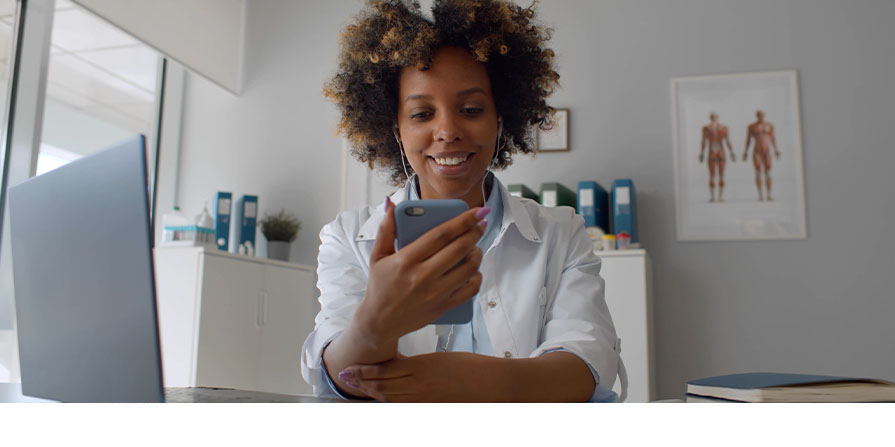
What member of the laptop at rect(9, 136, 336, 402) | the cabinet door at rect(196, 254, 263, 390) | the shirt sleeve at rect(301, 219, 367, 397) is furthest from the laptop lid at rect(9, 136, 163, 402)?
the cabinet door at rect(196, 254, 263, 390)

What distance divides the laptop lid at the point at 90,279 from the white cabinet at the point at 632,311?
245 centimetres

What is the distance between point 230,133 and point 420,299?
3.72 metres

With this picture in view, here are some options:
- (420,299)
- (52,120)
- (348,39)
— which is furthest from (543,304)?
(52,120)

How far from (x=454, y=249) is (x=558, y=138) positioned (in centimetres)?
302

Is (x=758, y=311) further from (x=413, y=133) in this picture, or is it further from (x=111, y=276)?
(x=111, y=276)

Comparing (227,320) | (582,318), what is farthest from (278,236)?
(582,318)

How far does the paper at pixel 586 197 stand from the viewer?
3135 millimetres

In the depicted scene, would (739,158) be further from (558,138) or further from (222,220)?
(222,220)

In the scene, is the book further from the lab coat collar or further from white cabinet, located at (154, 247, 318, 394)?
white cabinet, located at (154, 247, 318, 394)

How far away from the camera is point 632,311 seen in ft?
9.43

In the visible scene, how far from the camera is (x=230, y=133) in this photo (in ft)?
13.3

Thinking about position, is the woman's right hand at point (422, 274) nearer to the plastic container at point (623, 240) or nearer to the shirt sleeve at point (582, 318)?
the shirt sleeve at point (582, 318)

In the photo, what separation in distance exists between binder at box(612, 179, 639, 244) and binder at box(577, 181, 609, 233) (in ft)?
0.23

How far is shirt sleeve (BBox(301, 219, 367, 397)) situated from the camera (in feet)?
3.30
